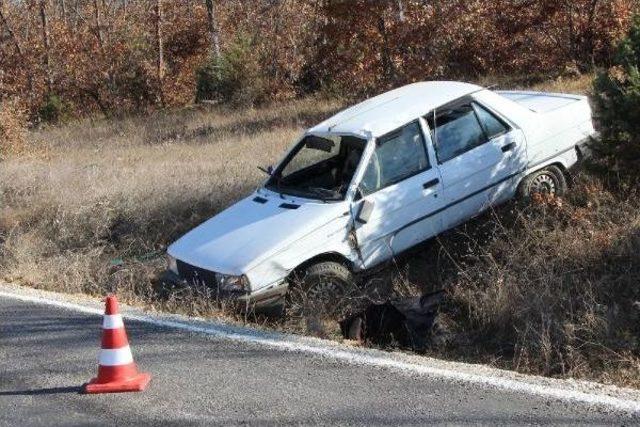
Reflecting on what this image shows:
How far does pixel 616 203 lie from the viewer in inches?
285

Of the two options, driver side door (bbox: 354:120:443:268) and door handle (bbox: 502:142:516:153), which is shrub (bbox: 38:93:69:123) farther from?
door handle (bbox: 502:142:516:153)

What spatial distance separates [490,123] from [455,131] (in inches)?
16.7

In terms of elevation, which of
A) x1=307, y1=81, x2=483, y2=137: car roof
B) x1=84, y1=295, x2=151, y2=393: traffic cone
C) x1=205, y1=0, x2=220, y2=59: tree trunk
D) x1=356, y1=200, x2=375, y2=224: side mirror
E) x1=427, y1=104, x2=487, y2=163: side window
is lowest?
x1=84, y1=295, x2=151, y2=393: traffic cone

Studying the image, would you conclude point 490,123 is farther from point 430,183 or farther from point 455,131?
point 430,183

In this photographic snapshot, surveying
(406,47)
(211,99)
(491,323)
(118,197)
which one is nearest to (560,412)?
(491,323)

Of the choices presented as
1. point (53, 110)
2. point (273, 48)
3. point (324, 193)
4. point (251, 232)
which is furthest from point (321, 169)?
point (53, 110)

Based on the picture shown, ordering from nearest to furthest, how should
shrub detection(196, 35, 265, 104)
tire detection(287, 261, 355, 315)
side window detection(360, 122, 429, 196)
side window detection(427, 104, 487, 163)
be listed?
1. tire detection(287, 261, 355, 315)
2. side window detection(360, 122, 429, 196)
3. side window detection(427, 104, 487, 163)
4. shrub detection(196, 35, 265, 104)

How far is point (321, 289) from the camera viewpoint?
6684 millimetres

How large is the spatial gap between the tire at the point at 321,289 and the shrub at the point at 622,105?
2.79 meters

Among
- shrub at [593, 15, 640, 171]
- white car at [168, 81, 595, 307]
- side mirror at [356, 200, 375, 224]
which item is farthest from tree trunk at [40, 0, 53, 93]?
shrub at [593, 15, 640, 171]

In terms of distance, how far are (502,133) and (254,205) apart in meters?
2.55

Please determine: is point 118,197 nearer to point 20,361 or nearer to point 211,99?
point 20,361

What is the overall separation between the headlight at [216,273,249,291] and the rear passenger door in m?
2.15

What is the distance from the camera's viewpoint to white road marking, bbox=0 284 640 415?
4148mm
